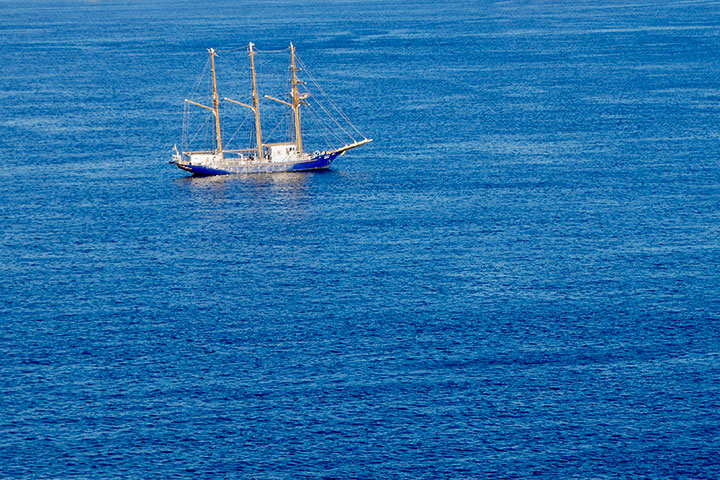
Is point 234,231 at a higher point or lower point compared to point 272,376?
higher

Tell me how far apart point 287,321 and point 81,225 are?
5393 cm

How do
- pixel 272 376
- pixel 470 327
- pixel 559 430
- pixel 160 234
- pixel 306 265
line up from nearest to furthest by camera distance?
pixel 559 430, pixel 272 376, pixel 470 327, pixel 306 265, pixel 160 234

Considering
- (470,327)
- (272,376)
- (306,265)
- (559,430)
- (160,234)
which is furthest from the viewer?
(160,234)

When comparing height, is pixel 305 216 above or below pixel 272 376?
above

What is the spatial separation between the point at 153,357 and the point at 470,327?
3937 centimetres

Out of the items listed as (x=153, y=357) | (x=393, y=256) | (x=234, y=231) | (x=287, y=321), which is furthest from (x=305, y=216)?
(x=153, y=357)

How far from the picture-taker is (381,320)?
506ft

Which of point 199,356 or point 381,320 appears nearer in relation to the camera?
point 199,356

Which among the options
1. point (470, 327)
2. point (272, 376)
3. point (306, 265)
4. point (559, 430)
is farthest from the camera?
point (306, 265)

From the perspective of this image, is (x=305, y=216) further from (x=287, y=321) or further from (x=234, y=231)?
(x=287, y=321)

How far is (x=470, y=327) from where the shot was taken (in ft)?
497

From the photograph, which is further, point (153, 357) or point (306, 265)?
point (306, 265)

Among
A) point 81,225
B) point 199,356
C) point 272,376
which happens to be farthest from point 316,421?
point 81,225

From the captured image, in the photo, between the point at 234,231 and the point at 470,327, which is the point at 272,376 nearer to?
the point at 470,327
